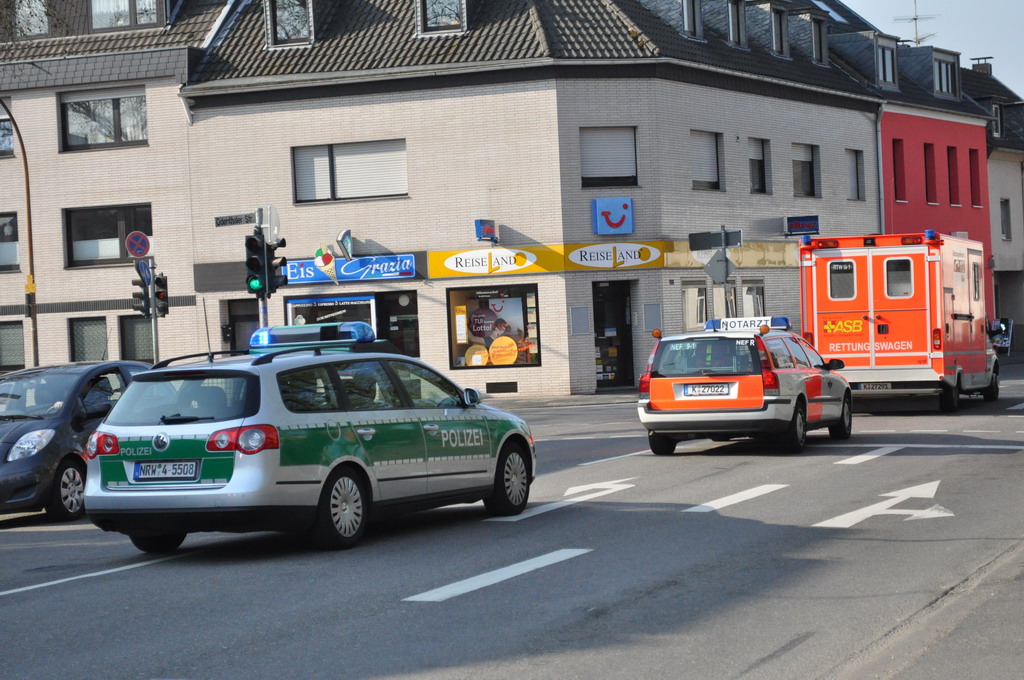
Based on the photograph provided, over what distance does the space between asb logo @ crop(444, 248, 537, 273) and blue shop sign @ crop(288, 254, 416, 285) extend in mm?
1014

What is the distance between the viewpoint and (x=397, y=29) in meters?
34.8

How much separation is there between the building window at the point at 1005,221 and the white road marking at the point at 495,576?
155ft

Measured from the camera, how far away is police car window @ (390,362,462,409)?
11266 millimetres

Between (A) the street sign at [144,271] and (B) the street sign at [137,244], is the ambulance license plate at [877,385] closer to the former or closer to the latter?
(A) the street sign at [144,271]

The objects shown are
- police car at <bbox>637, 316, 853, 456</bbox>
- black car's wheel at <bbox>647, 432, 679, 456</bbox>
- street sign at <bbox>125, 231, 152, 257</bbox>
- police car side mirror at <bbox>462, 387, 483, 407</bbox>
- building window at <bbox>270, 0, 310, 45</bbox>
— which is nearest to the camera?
police car side mirror at <bbox>462, 387, 483, 407</bbox>

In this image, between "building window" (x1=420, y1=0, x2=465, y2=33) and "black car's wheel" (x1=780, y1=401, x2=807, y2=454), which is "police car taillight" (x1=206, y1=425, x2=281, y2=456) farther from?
"building window" (x1=420, y1=0, x2=465, y2=33)

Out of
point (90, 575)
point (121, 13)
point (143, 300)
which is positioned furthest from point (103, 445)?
point (121, 13)

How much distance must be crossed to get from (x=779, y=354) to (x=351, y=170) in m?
18.9

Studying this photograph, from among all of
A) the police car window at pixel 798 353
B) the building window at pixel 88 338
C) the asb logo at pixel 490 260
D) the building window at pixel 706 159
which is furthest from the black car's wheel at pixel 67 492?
the building window at pixel 706 159

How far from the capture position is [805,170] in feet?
129

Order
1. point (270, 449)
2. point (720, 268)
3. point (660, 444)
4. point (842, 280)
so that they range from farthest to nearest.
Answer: point (720, 268), point (842, 280), point (660, 444), point (270, 449)

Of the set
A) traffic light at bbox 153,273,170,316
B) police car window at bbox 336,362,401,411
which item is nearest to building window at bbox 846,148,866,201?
traffic light at bbox 153,273,170,316

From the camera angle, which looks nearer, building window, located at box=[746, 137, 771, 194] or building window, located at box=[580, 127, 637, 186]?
building window, located at box=[580, 127, 637, 186]

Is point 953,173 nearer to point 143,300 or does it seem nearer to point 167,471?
point 143,300
